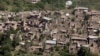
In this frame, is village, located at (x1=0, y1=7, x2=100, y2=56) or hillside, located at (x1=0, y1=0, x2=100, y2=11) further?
hillside, located at (x1=0, y1=0, x2=100, y2=11)

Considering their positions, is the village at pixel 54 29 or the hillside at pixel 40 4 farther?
the hillside at pixel 40 4

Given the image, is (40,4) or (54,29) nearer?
(54,29)

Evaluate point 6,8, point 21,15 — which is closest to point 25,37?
point 21,15

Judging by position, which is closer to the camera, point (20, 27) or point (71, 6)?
point (20, 27)

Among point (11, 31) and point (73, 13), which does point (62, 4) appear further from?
point (11, 31)

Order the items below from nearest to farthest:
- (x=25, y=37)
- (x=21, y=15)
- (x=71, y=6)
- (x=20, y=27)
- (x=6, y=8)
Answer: (x=25, y=37) → (x=20, y=27) → (x=21, y=15) → (x=6, y=8) → (x=71, y=6)

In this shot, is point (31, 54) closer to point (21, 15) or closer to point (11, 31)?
point (11, 31)

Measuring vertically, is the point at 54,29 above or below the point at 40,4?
below

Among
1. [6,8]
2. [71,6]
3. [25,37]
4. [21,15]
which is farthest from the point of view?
[71,6]
